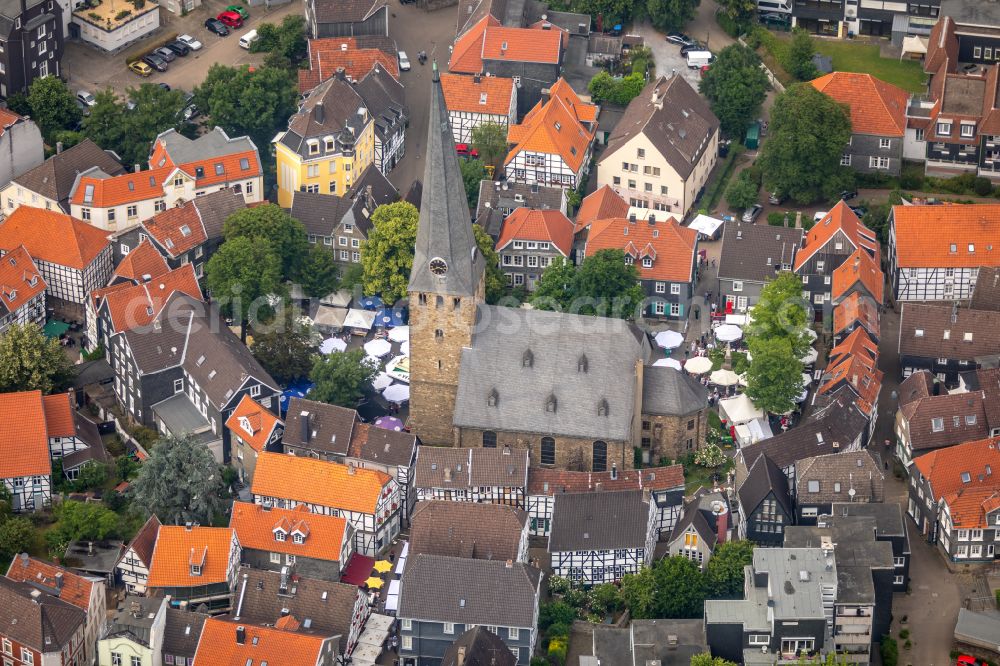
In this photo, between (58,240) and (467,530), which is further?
(58,240)


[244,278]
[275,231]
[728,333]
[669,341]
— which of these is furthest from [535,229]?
[244,278]

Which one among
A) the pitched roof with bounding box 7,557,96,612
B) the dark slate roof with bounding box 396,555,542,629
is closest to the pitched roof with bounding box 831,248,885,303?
the dark slate roof with bounding box 396,555,542,629

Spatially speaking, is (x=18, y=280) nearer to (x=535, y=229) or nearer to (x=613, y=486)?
(x=535, y=229)

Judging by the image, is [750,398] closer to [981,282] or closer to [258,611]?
[981,282]

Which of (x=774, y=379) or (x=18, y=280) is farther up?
(x=774, y=379)

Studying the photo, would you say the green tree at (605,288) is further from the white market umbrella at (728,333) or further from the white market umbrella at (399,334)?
the white market umbrella at (399,334)

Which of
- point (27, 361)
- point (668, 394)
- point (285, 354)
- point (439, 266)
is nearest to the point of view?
point (439, 266)

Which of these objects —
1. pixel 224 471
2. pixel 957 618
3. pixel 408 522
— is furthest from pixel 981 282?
pixel 224 471
